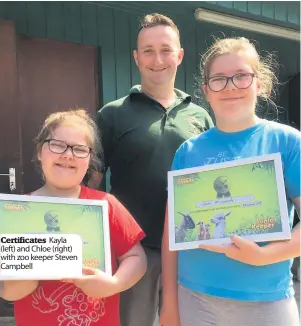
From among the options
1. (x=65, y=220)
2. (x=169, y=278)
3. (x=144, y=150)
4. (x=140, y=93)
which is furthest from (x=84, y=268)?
(x=140, y=93)

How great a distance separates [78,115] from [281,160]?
34.1 inches

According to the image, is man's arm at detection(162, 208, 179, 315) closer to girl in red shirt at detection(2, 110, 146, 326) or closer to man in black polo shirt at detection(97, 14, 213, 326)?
girl in red shirt at detection(2, 110, 146, 326)

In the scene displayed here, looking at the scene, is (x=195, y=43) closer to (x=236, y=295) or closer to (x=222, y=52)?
(x=222, y=52)

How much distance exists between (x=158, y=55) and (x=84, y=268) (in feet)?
3.93

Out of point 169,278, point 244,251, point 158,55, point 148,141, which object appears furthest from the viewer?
point 158,55

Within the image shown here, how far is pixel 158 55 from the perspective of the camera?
2334mm

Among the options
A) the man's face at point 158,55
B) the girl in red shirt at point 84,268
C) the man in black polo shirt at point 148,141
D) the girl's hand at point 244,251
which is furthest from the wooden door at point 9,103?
the girl's hand at point 244,251

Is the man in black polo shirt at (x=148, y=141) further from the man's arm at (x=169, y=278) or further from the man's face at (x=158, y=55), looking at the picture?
the man's arm at (x=169, y=278)

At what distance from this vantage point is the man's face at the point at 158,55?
2330mm

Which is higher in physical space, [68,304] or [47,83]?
[47,83]

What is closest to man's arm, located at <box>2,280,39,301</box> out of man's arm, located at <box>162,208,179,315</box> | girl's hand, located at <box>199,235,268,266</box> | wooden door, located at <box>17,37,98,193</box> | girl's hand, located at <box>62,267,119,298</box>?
girl's hand, located at <box>62,267,119,298</box>

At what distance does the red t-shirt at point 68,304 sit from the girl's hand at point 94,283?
10cm

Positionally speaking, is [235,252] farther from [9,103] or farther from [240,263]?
[9,103]

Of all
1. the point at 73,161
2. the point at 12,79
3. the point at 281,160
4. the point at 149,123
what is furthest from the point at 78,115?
the point at 12,79
